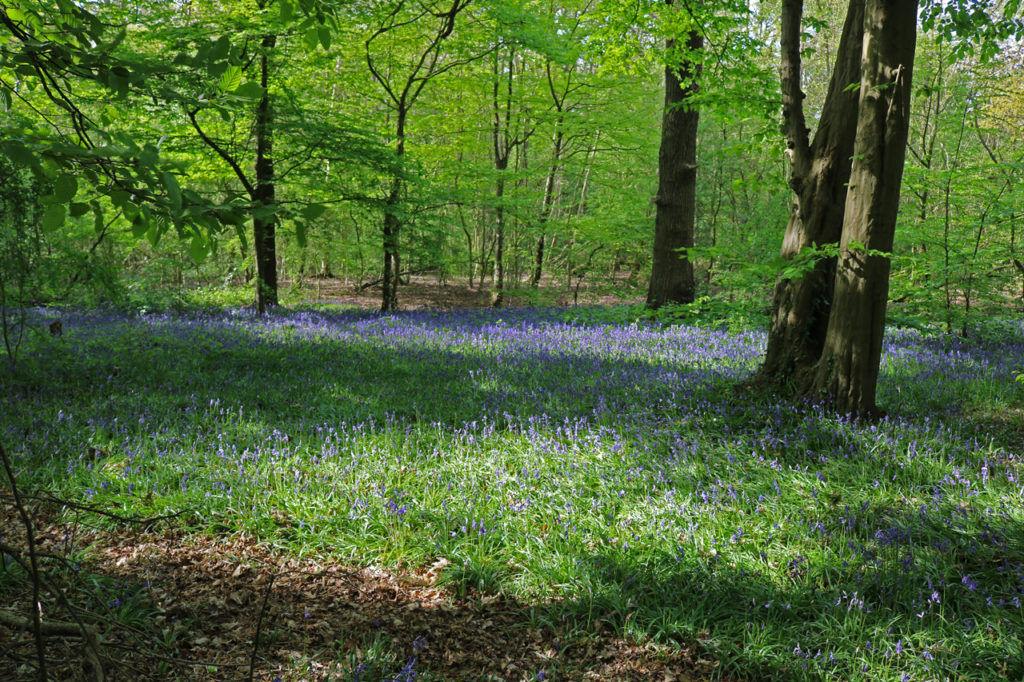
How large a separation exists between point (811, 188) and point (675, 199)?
6.57m

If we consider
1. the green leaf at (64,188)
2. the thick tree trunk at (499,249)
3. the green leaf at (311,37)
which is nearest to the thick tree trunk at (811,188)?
the green leaf at (311,37)

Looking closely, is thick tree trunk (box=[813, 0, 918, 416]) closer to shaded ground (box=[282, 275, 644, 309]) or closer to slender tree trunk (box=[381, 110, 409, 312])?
slender tree trunk (box=[381, 110, 409, 312])

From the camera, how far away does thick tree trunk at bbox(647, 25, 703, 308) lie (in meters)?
11.7

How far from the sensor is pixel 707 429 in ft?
16.5

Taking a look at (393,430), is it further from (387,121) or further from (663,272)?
(387,121)

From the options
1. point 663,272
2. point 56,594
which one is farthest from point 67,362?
point 663,272

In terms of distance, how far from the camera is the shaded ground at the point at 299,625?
261 cm

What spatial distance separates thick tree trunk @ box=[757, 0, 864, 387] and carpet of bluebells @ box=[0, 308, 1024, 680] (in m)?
0.63

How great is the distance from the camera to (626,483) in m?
4.09

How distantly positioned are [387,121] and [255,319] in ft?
25.1

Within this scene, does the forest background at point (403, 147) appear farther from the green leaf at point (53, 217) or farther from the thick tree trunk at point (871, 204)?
the thick tree trunk at point (871, 204)

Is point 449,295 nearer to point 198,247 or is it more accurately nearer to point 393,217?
point 393,217

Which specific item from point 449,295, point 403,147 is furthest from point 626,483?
point 449,295

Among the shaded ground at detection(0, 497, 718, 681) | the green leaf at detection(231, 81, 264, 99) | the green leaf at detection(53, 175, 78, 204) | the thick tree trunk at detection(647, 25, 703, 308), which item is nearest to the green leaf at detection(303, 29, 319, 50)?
the green leaf at detection(231, 81, 264, 99)
